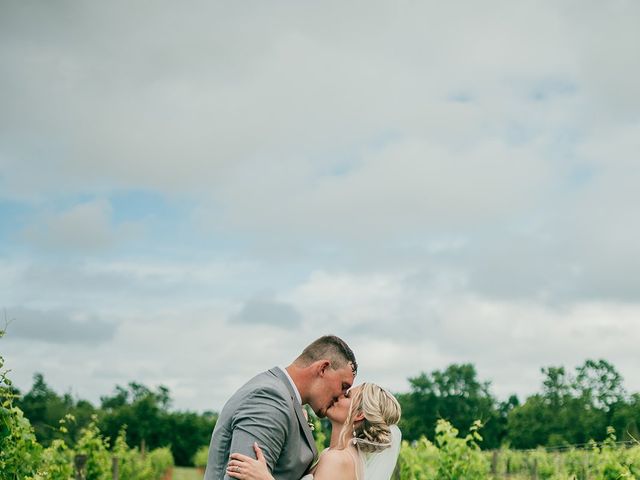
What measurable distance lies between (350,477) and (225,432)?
0.98m

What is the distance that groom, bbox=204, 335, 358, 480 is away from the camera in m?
3.76

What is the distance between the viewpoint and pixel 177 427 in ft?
178

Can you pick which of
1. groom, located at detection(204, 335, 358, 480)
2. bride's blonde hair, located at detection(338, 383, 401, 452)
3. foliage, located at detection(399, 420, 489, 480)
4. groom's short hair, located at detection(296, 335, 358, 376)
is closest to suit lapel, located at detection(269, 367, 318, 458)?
groom, located at detection(204, 335, 358, 480)

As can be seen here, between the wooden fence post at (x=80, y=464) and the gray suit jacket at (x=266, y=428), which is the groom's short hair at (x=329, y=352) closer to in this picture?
the gray suit jacket at (x=266, y=428)

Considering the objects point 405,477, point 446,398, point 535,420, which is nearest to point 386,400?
point 405,477

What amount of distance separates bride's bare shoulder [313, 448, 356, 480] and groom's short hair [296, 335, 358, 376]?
642 millimetres

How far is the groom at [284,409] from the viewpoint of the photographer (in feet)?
12.3

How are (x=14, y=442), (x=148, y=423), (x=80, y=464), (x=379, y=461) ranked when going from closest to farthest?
(x=379, y=461) < (x=14, y=442) < (x=80, y=464) < (x=148, y=423)

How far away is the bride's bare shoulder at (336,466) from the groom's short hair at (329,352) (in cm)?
64

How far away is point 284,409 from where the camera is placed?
3.82 metres

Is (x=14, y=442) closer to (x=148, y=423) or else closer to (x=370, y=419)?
(x=370, y=419)

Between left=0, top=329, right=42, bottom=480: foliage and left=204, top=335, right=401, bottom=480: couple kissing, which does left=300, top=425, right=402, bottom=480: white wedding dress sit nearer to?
left=204, top=335, right=401, bottom=480: couple kissing

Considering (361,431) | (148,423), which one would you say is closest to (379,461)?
(361,431)

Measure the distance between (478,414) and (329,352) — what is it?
182 feet
